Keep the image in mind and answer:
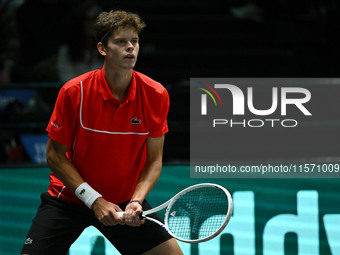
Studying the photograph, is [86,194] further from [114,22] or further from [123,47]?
[114,22]

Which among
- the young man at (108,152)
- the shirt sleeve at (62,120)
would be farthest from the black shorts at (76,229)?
the shirt sleeve at (62,120)

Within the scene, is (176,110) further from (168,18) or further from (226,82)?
(168,18)

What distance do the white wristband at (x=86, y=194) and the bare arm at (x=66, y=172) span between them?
2 centimetres

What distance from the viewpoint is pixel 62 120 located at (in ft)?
12.2

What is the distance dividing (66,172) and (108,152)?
0.25 m

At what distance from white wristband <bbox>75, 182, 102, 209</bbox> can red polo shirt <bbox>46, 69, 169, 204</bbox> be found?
0.17 meters

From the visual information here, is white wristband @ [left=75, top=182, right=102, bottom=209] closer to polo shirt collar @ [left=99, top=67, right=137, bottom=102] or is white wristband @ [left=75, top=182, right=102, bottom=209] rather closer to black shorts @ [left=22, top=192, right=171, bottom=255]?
black shorts @ [left=22, top=192, right=171, bottom=255]

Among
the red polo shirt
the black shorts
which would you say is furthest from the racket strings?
the red polo shirt

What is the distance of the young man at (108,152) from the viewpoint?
3.67 m

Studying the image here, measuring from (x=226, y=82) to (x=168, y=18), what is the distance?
9.96 ft

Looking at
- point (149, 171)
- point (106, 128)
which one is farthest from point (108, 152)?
point (149, 171)

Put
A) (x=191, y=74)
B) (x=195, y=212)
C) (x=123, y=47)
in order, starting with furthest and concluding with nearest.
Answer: (x=191, y=74)
(x=195, y=212)
(x=123, y=47)

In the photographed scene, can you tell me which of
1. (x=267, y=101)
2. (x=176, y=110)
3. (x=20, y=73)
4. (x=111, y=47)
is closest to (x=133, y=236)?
(x=111, y=47)

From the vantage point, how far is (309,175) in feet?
16.7
